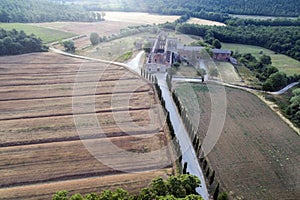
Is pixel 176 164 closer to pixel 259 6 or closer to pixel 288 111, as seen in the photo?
pixel 288 111

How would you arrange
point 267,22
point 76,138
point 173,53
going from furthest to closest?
point 267,22, point 173,53, point 76,138

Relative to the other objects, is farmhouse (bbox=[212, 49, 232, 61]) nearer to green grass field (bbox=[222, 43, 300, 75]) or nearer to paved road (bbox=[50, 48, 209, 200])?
green grass field (bbox=[222, 43, 300, 75])

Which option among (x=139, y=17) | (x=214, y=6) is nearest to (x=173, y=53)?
(x=139, y=17)

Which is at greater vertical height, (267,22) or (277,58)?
(267,22)

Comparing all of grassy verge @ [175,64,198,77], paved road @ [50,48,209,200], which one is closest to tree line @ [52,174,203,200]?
paved road @ [50,48,209,200]

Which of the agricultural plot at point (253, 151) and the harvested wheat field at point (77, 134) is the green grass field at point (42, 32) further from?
the agricultural plot at point (253, 151)

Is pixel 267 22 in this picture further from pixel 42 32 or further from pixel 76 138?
pixel 76 138
